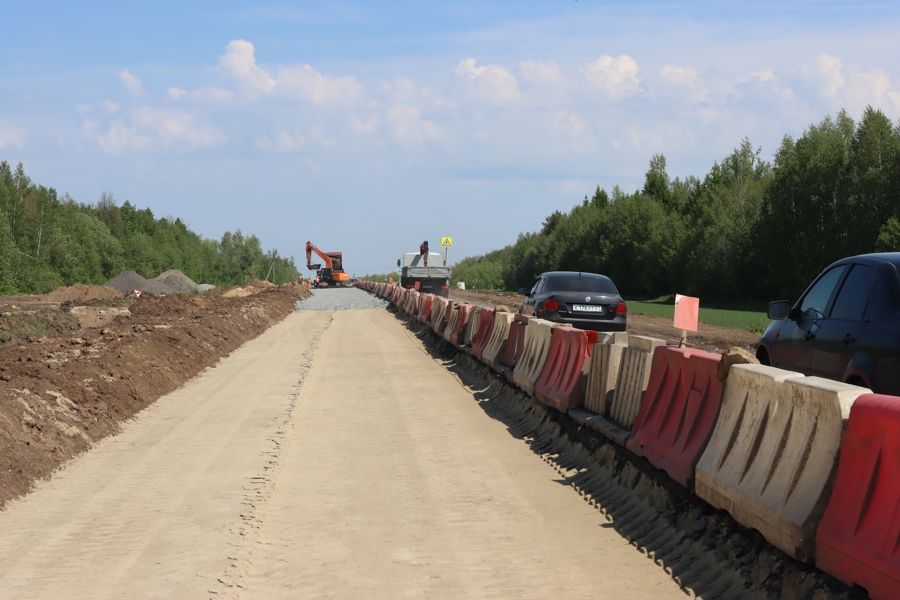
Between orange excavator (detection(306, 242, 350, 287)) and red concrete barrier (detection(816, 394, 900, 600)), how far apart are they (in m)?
97.3

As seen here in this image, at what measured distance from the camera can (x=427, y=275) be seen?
64812 mm

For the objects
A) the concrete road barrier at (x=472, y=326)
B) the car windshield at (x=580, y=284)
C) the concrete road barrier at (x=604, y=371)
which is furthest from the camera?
the concrete road barrier at (x=472, y=326)

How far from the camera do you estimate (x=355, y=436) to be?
471 inches

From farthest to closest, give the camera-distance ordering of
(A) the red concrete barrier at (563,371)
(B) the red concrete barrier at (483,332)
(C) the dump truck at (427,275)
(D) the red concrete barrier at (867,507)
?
1. (C) the dump truck at (427,275)
2. (B) the red concrete barrier at (483,332)
3. (A) the red concrete barrier at (563,371)
4. (D) the red concrete barrier at (867,507)

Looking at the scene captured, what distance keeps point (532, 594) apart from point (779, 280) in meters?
54.7

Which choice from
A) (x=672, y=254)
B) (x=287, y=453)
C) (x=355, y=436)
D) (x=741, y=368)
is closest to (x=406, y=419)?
(x=355, y=436)

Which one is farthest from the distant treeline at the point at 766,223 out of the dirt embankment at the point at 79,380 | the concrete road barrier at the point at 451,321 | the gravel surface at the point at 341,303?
the dirt embankment at the point at 79,380

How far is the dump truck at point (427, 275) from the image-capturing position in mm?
64562

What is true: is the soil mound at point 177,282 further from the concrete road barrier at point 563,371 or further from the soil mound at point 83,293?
the concrete road barrier at point 563,371

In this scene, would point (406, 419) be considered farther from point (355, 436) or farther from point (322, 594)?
point (322, 594)

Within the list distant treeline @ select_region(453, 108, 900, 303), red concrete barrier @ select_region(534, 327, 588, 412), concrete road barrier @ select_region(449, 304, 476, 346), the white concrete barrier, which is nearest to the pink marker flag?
red concrete barrier @ select_region(534, 327, 588, 412)

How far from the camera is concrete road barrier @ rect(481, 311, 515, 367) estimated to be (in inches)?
674

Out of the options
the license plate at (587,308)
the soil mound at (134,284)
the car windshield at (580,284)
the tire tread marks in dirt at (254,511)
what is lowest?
the tire tread marks in dirt at (254,511)

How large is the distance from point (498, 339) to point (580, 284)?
3644mm
